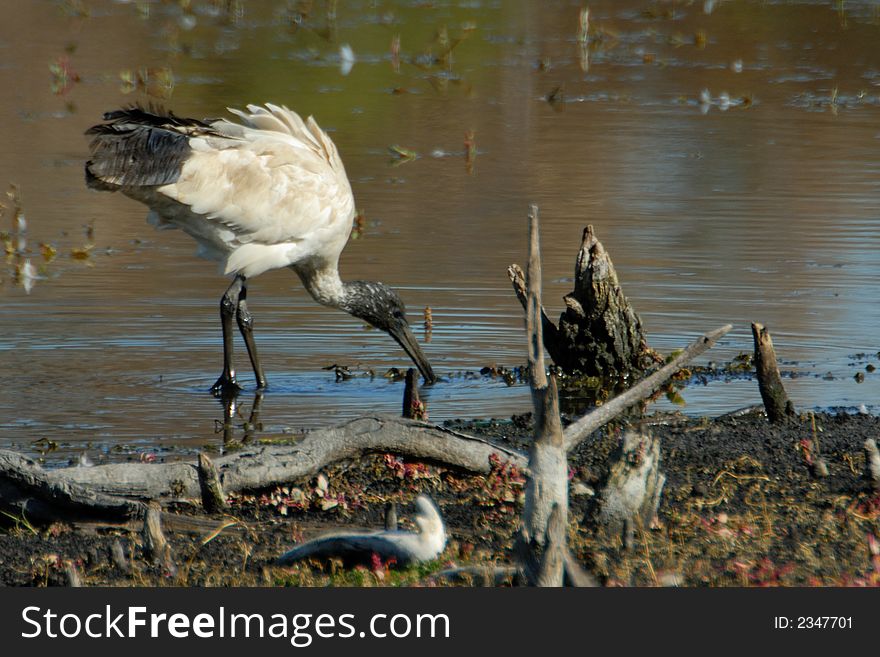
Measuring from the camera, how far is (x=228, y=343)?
9070mm

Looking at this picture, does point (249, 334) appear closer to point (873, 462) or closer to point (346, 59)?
point (873, 462)

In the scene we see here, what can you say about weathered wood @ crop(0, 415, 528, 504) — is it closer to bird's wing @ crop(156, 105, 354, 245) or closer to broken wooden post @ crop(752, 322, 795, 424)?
broken wooden post @ crop(752, 322, 795, 424)

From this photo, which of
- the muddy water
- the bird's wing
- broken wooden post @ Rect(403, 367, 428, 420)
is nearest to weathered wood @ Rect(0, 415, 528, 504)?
broken wooden post @ Rect(403, 367, 428, 420)

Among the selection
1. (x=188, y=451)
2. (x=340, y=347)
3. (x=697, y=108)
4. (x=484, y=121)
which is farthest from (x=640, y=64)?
(x=188, y=451)

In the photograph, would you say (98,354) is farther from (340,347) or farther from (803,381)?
(803,381)

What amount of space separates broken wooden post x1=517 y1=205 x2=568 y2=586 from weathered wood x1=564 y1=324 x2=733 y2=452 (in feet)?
4.50

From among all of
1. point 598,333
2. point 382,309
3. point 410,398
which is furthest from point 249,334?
point 410,398

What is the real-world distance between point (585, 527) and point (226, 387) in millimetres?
3826

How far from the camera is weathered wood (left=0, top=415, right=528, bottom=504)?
577 centimetres

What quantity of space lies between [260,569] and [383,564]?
0.44m

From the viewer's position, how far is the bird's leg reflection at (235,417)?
7942 mm

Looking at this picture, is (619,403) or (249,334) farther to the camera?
(249,334)

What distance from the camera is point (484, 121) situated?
18.6 metres

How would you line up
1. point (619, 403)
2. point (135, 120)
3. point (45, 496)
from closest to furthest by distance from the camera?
point (45, 496)
point (619, 403)
point (135, 120)
